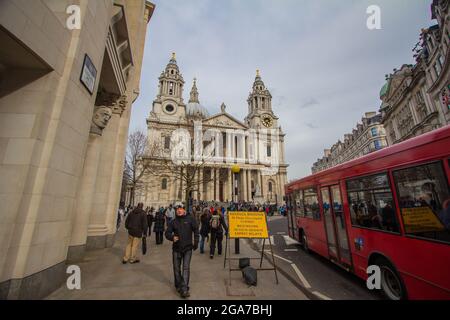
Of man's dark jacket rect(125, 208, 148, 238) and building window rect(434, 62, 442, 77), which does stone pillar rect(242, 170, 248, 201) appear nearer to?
building window rect(434, 62, 442, 77)

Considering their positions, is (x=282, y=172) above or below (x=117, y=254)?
above

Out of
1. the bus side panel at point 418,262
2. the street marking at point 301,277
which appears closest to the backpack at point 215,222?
the street marking at point 301,277

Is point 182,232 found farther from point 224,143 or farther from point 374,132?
point 374,132

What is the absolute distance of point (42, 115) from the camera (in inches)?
157

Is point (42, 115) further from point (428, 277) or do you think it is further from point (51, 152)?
point (428, 277)

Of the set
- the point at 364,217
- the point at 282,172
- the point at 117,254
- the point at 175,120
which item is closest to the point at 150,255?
the point at 117,254

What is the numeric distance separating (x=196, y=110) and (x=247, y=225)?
2354 inches

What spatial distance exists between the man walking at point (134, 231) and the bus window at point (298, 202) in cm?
634

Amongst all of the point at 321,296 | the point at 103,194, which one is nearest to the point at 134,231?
the point at 103,194

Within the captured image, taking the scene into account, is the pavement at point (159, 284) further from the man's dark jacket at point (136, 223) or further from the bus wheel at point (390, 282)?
the bus wheel at point (390, 282)

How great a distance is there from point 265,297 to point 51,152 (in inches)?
208

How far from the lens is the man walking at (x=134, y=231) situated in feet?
21.2

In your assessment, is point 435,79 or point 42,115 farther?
point 435,79

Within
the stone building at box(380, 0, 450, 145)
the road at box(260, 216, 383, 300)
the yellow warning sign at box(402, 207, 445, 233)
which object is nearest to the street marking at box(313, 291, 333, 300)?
Answer: the road at box(260, 216, 383, 300)
